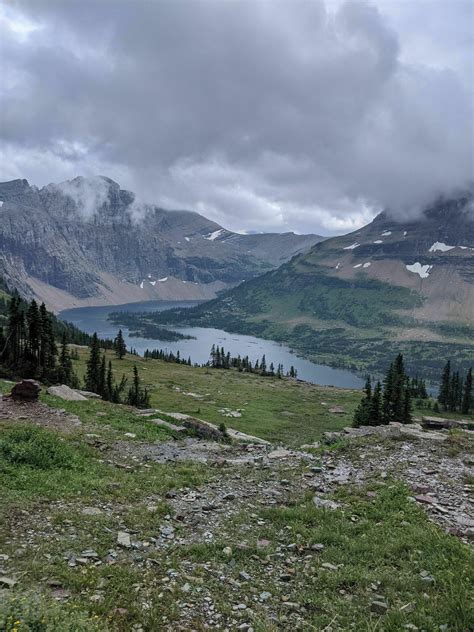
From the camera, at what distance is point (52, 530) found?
11.9 m

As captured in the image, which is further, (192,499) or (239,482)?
(239,482)

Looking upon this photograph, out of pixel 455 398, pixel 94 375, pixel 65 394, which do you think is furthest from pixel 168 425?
pixel 455 398

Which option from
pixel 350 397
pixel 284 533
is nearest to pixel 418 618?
pixel 284 533

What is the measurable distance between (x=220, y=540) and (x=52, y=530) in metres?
4.89

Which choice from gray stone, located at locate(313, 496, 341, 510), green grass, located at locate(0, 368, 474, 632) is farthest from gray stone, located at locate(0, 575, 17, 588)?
gray stone, located at locate(313, 496, 341, 510)

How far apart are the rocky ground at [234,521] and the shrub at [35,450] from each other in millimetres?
2419

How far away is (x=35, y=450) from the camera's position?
1722cm

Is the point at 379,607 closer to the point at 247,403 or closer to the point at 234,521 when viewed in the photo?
the point at 234,521

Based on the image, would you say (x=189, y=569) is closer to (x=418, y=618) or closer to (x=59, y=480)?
(x=418, y=618)

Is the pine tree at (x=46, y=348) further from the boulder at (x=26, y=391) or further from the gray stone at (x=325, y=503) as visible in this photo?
the gray stone at (x=325, y=503)

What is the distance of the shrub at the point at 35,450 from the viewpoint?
16.6m

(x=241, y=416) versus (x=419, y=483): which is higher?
(x=419, y=483)

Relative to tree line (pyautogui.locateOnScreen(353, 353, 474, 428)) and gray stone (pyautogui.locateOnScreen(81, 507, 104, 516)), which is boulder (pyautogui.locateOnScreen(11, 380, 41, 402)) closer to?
gray stone (pyautogui.locateOnScreen(81, 507, 104, 516))

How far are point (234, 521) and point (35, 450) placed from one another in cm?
900
